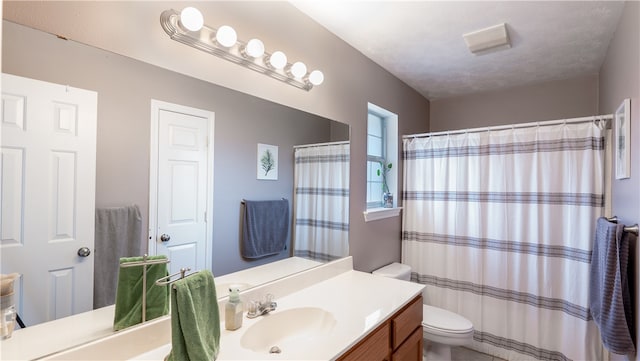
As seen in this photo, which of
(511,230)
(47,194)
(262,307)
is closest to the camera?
(47,194)

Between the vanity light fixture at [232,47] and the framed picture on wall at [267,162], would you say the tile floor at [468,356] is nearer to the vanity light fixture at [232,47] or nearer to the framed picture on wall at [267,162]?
the framed picture on wall at [267,162]

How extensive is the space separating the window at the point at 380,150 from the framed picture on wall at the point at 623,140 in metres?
1.43

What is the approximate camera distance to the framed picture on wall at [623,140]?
148 cm

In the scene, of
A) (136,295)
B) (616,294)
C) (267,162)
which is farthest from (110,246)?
(616,294)

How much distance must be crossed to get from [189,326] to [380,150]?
Answer: 2231 millimetres

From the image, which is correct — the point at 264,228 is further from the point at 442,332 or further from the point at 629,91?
the point at 629,91

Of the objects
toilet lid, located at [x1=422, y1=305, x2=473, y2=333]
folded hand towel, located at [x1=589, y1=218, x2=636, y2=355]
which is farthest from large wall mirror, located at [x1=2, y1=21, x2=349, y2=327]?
folded hand towel, located at [x1=589, y1=218, x2=636, y2=355]

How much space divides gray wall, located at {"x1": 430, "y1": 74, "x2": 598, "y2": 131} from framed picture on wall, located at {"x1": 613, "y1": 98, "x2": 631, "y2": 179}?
3.72ft

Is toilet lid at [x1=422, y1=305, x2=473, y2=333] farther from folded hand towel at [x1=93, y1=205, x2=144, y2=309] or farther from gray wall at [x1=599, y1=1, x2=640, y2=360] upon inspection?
folded hand towel at [x1=93, y1=205, x2=144, y2=309]

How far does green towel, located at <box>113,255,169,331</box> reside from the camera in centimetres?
103

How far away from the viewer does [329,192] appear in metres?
1.98

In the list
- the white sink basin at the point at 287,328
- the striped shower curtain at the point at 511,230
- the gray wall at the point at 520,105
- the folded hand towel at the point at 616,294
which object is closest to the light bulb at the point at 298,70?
the white sink basin at the point at 287,328

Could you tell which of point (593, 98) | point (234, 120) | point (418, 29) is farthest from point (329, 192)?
point (593, 98)

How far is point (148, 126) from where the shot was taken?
3.65ft
